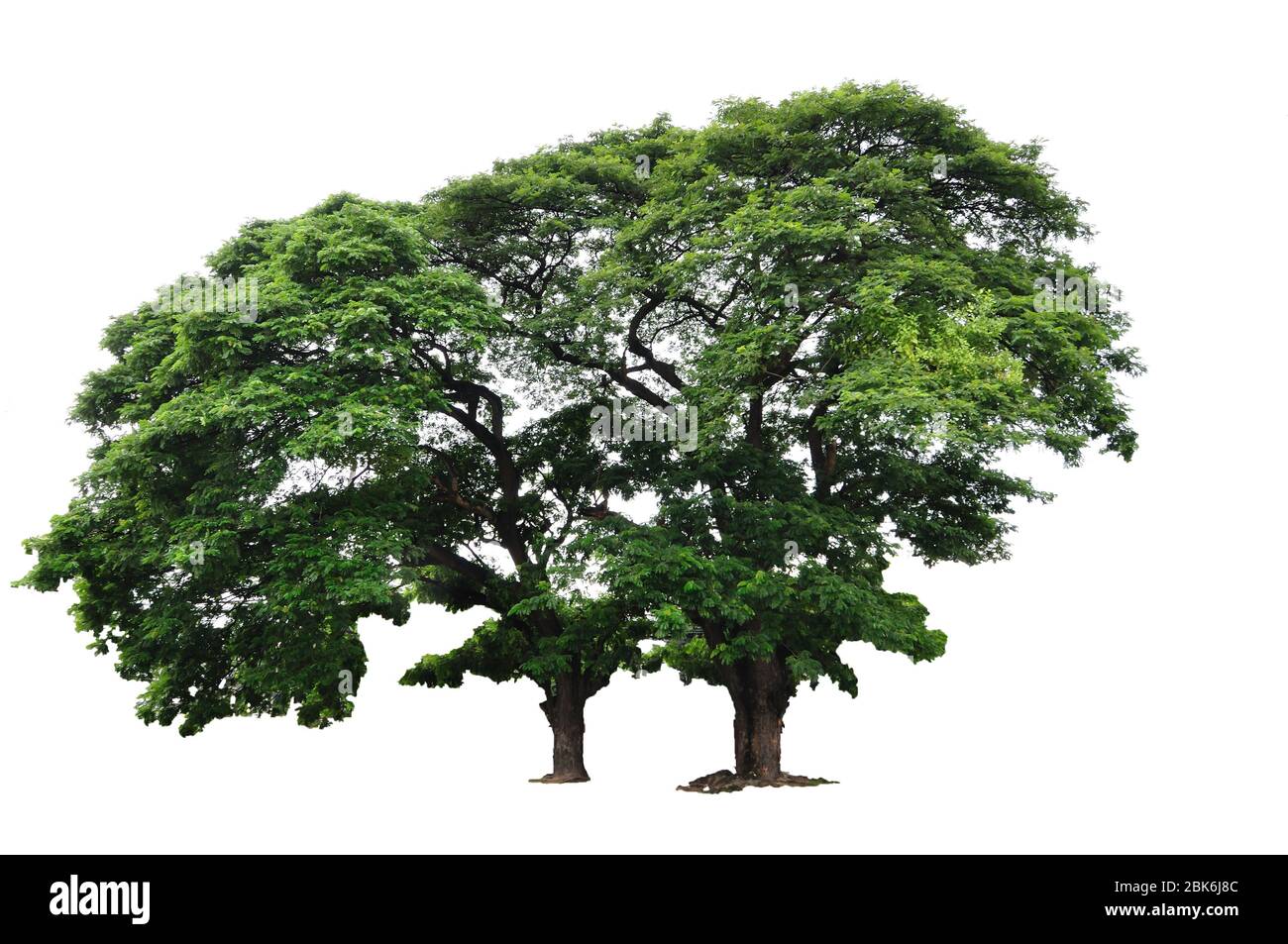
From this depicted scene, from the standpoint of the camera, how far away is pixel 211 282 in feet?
47.1

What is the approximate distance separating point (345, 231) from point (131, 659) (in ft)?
19.6

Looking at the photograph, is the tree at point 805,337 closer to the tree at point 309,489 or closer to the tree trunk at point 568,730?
the tree at point 309,489

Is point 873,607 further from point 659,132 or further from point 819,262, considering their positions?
point 659,132

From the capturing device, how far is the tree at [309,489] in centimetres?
1284

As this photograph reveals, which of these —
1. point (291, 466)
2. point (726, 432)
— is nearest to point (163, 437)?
point (291, 466)

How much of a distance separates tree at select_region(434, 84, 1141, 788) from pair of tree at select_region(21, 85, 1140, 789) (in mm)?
49

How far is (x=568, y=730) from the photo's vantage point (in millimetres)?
16547

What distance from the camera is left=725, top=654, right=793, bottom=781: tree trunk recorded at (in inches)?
610
